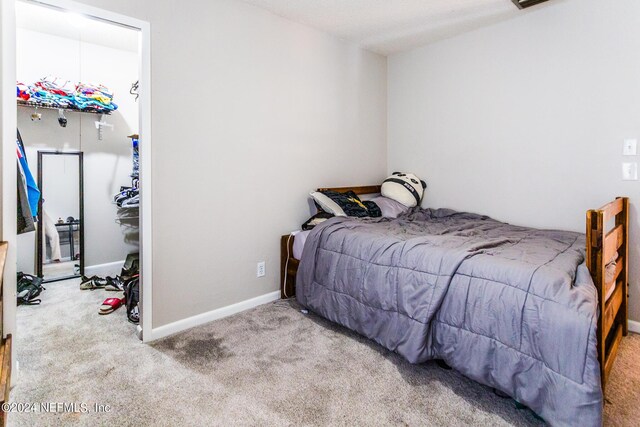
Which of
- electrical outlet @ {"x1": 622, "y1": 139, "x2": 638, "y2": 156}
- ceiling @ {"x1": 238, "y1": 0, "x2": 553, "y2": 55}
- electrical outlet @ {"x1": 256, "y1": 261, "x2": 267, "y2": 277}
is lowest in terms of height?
electrical outlet @ {"x1": 256, "y1": 261, "x2": 267, "y2": 277}

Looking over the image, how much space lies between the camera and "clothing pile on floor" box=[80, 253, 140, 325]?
2488 millimetres

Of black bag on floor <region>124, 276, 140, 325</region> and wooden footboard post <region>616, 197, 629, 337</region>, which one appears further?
black bag on floor <region>124, 276, 140, 325</region>

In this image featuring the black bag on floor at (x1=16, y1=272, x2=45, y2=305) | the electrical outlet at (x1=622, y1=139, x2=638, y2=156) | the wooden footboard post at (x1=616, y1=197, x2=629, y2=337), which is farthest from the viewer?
the black bag on floor at (x1=16, y1=272, x2=45, y2=305)

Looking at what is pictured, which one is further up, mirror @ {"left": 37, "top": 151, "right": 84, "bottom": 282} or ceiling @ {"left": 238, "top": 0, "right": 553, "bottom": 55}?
ceiling @ {"left": 238, "top": 0, "right": 553, "bottom": 55}

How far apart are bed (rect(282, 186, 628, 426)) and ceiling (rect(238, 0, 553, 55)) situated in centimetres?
168

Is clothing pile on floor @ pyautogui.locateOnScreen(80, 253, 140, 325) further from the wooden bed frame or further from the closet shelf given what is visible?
the closet shelf

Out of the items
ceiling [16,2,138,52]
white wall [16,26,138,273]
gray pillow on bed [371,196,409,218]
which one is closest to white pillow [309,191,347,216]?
gray pillow on bed [371,196,409,218]

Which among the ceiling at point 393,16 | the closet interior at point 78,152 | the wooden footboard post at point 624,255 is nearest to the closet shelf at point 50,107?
the closet interior at point 78,152

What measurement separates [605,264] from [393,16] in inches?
92.0

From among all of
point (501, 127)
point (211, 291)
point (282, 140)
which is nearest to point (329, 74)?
point (282, 140)

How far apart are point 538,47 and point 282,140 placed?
2.16 meters

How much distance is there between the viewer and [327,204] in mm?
2859

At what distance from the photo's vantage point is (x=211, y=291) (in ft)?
8.29

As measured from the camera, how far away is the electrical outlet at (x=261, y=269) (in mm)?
2807
